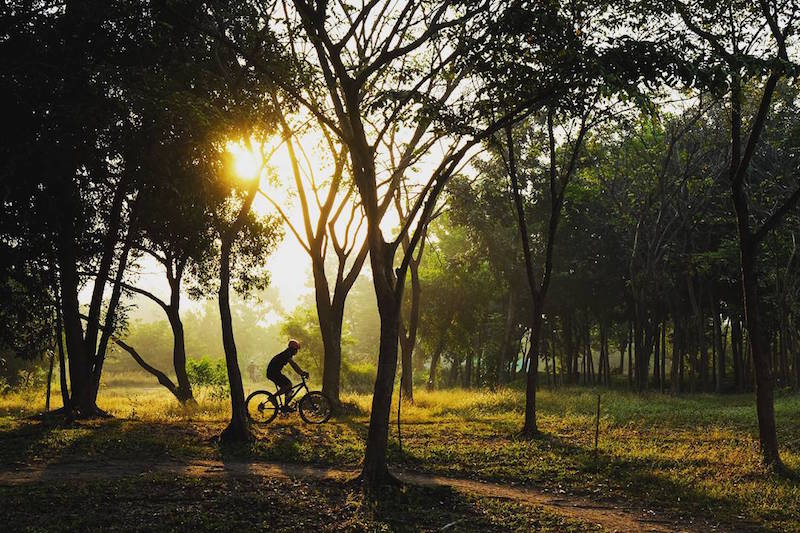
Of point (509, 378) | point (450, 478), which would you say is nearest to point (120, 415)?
point (450, 478)

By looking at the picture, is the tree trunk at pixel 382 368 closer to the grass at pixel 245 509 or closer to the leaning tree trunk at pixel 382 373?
the leaning tree trunk at pixel 382 373

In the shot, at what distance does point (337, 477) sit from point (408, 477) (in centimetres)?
135

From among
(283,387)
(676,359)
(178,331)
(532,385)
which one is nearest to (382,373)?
(283,387)

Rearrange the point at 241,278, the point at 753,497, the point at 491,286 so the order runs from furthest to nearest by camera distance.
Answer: the point at 491,286 < the point at 241,278 < the point at 753,497

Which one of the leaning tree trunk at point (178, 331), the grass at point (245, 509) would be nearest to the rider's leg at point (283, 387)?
the grass at point (245, 509)

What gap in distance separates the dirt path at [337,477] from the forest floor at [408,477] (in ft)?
0.12

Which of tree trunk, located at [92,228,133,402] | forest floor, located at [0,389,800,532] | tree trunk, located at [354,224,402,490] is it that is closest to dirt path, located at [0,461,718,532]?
forest floor, located at [0,389,800,532]

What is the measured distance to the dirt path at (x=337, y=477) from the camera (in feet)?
30.8

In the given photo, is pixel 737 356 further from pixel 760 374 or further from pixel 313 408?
pixel 313 408

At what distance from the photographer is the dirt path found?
30.8ft

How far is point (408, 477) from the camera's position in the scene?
11.8 metres

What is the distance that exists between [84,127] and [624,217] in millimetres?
25225

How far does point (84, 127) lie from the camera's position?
1430 centimetres

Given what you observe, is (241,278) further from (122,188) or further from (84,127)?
(84,127)
